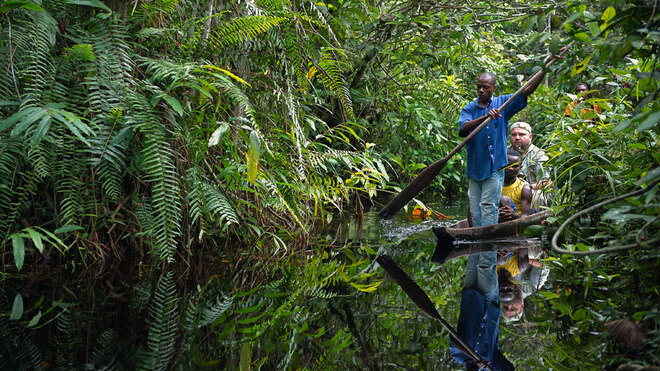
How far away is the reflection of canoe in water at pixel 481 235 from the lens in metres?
4.80

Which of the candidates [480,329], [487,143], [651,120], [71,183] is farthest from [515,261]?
[71,183]

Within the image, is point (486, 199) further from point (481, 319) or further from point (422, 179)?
point (481, 319)

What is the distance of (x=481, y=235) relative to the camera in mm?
5168

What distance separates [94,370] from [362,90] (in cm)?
549

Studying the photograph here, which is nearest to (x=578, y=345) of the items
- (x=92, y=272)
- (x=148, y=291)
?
(x=148, y=291)

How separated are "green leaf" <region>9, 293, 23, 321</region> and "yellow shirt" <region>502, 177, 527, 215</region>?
463cm

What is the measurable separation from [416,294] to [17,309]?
171 cm

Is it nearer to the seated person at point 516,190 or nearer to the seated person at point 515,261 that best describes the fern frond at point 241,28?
the seated person at point 515,261

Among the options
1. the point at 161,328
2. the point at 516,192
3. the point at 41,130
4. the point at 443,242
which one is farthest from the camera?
the point at 516,192

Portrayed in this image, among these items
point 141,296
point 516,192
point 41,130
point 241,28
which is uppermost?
point 241,28

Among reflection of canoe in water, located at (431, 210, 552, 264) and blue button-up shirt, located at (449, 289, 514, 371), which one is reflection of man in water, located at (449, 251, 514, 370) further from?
reflection of canoe in water, located at (431, 210, 552, 264)

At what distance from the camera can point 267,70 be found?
13.6 feet

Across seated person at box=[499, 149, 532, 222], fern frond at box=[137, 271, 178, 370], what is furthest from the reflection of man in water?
seated person at box=[499, 149, 532, 222]

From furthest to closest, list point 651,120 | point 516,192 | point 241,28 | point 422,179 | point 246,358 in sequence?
point 516,192
point 422,179
point 241,28
point 246,358
point 651,120
